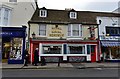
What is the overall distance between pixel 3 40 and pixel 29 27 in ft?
11.2

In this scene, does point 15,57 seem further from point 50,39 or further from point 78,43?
point 78,43

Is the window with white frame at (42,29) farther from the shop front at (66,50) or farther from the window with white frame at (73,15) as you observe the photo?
the window with white frame at (73,15)

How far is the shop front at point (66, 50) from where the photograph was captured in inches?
909

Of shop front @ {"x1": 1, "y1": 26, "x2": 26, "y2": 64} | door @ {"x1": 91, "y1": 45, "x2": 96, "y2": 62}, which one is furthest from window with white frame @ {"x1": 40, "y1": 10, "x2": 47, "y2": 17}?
door @ {"x1": 91, "y1": 45, "x2": 96, "y2": 62}

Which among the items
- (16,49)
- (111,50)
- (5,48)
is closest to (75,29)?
(111,50)

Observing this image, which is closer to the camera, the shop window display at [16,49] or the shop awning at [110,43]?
the shop window display at [16,49]

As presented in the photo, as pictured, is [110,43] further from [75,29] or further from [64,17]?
[64,17]

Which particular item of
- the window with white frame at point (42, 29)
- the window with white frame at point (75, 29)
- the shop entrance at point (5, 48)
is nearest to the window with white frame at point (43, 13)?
the window with white frame at point (42, 29)

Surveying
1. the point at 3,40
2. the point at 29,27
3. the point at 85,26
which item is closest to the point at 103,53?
the point at 85,26

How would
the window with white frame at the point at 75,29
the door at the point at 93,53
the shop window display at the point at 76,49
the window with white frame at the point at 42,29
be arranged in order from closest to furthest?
the window with white frame at the point at 42,29 → the shop window display at the point at 76,49 → the door at the point at 93,53 → the window with white frame at the point at 75,29

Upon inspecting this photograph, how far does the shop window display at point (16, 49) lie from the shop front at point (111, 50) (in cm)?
996

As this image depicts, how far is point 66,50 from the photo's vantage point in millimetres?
23625

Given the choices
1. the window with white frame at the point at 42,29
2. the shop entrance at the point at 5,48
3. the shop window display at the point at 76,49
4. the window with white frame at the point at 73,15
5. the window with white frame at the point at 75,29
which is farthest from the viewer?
the window with white frame at the point at 73,15

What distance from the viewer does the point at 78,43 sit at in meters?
23.8
